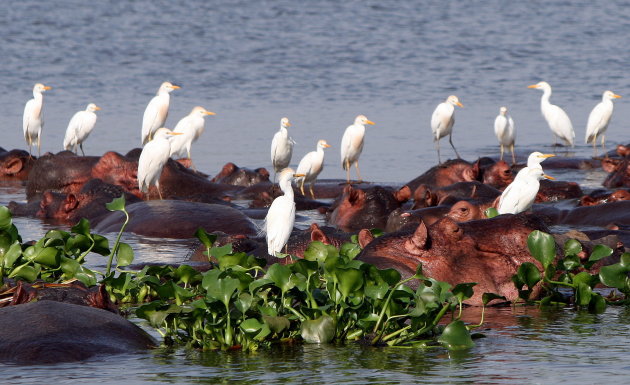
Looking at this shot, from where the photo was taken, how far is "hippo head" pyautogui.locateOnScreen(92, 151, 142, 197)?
38.2ft

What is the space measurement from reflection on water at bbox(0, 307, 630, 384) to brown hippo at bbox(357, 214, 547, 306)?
0.55 m

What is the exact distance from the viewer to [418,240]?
5852 millimetres

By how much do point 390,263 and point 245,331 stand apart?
1.12 m

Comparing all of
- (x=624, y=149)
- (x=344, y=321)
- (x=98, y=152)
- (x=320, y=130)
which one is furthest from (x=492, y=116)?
(x=344, y=321)

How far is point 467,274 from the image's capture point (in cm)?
586

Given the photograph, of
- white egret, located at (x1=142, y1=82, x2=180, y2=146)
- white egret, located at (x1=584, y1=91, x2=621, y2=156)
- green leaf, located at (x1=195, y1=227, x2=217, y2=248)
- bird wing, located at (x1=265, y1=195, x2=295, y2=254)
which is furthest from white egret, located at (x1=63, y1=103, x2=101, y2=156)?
green leaf, located at (x1=195, y1=227, x2=217, y2=248)

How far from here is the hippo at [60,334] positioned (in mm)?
4688

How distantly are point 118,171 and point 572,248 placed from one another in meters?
6.76

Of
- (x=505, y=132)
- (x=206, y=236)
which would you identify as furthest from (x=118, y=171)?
(x=505, y=132)

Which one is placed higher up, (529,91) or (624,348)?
(529,91)

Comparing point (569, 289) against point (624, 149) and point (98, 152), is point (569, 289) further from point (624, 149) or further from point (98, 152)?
point (98, 152)

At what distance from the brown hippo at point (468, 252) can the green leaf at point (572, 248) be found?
0.48ft

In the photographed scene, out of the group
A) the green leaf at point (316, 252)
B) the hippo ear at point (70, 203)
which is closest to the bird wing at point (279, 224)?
the green leaf at point (316, 252)

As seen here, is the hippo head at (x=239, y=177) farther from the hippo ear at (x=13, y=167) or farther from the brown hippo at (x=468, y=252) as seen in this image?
the brown hippo at (x=468, y=252)
